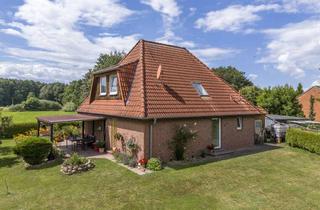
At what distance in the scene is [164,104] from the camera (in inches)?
642

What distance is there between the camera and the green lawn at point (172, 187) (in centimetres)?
1012

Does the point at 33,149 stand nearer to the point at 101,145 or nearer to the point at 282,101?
the point at 101,145

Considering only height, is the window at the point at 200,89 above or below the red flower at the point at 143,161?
above

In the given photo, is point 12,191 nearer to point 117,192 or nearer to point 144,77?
point 117,192

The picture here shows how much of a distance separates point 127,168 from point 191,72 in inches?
387

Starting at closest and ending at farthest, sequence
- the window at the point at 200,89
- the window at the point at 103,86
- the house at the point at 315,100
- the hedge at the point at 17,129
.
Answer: the window at the point at 200,89 → the window at the point at 103,86 → the hedge at the point at 17,129 → the house at the point at 315,100

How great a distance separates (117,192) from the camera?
440 inches

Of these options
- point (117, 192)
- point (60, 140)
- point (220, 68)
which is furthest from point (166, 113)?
point (220, 68)

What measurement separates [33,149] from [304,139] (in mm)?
19289

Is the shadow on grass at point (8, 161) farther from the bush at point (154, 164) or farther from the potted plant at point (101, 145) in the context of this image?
the bush at point (154, 164)

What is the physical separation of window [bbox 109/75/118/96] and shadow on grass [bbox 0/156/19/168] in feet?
25.3

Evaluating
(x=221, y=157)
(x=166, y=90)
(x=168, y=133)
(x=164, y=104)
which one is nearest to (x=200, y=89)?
(x=166, y=90)

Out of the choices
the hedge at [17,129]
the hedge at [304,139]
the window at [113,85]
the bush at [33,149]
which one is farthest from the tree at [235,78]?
the bush at [33,149]

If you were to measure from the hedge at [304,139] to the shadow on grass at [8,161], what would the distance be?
20.7m
